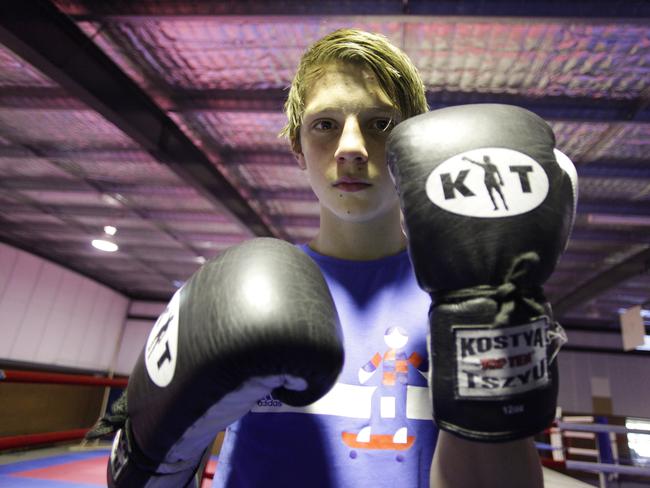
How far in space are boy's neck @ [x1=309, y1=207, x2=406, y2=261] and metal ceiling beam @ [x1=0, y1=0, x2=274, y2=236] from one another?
2.64 m

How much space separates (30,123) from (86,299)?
17.8ft

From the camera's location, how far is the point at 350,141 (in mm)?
749

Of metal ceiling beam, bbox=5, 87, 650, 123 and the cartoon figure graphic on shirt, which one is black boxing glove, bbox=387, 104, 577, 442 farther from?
metal ceiling beam, bbox=5, 87, 650, 123

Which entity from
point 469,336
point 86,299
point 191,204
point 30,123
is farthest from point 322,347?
point 86,299

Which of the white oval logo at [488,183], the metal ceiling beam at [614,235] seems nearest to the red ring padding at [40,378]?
the white oval logo at [488,183]

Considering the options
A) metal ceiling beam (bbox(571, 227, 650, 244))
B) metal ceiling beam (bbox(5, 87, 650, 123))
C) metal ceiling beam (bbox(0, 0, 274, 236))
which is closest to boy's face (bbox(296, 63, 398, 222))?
metal ceiling beam (bbox(5, 87, 650, 123))

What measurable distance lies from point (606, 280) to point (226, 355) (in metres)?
6.95

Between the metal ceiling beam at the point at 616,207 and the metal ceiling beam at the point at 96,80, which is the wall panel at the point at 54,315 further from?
the metal ceiling beam at the point at 616,207

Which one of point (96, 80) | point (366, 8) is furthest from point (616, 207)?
point (96, 80)

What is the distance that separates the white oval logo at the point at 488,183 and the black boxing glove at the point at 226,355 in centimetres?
21

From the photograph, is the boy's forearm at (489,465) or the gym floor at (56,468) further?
the gym floor at (56,468)

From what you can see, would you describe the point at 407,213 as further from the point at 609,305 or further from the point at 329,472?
the point at 609,305

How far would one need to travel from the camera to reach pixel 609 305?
7.43m

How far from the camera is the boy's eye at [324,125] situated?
2.69 ft
